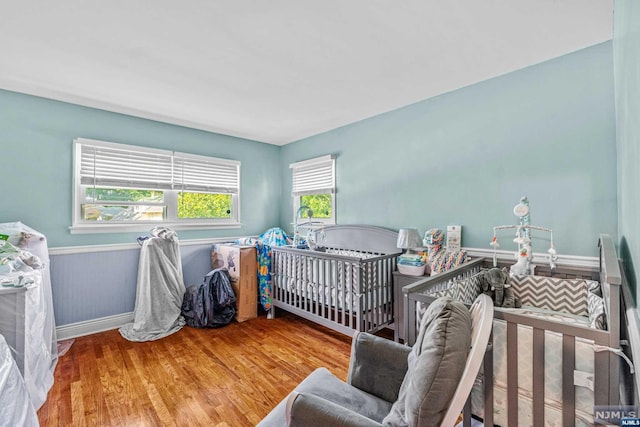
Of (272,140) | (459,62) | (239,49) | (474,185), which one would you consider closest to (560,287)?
(474,185)

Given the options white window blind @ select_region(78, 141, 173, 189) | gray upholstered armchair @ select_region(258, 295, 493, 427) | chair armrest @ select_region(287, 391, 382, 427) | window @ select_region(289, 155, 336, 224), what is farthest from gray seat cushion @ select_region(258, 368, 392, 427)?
white window blind @ select_region(78, 141, 173, 189)

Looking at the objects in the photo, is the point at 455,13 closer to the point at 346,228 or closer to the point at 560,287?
the point at 560,287

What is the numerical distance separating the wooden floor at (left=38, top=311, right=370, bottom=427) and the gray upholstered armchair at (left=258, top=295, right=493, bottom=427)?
815 millimetres

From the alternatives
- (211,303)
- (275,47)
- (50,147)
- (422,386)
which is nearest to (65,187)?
(50,147)

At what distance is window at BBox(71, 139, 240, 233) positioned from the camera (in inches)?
116

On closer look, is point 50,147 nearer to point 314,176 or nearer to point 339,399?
point 314,176

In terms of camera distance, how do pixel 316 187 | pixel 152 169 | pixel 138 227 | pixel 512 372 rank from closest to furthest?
pixel 512 372
pixel 138 227
pixel 152 169
pixel 316 187

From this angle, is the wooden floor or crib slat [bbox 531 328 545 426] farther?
the wooden floor

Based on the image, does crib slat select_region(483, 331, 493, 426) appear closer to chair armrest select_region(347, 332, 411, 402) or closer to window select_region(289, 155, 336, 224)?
chair armrest select_region(347, 332, 411, 402)

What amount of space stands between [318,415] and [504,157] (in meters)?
2.31

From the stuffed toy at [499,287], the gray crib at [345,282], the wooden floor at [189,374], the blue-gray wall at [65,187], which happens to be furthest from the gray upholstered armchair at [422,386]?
the blue-gray wall at [65,187]

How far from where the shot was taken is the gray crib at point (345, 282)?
8.16 feet

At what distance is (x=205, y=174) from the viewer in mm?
3732

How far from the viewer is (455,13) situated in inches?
64.1
